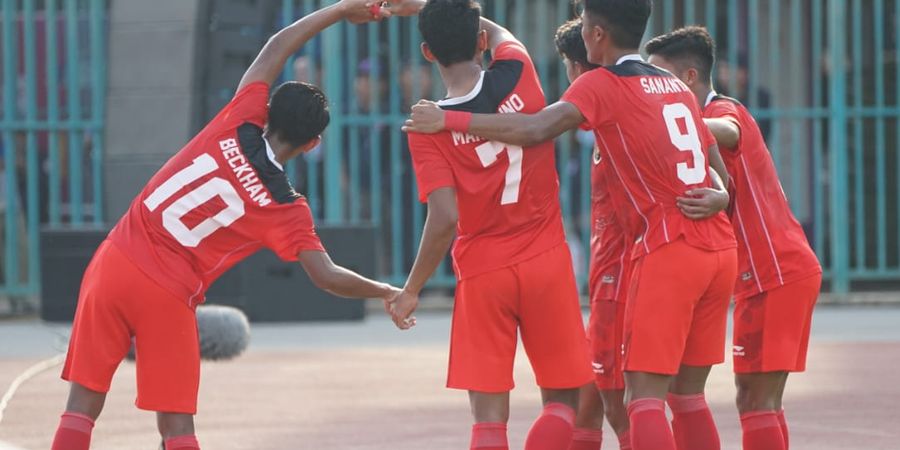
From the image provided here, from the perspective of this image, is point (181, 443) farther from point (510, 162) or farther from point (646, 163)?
point (646, 163)

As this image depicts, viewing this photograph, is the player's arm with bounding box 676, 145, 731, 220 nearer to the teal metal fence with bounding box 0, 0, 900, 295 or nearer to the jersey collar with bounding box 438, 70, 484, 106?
the jersey collar with bounding box 438, 70, 484, 106

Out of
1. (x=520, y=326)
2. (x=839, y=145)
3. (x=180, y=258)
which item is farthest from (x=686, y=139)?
(x=839, y=145)

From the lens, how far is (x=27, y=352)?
11.7 m

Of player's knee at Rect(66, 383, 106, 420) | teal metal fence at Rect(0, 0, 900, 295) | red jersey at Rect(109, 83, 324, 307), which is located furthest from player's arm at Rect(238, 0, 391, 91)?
→ teal metal fence at Rect(0, 0, 900, 295)

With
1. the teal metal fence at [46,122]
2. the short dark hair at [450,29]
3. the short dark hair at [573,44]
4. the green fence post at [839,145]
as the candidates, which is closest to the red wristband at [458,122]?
the short dark hair at [450,29]

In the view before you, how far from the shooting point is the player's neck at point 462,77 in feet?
19.5

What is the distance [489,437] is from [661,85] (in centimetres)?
134

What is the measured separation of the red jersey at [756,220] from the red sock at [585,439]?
0.78m

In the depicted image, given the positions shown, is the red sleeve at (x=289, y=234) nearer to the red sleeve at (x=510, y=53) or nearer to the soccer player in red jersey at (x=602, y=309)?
the red sleeve at (x=510, y=53)

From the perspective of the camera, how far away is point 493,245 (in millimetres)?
5926

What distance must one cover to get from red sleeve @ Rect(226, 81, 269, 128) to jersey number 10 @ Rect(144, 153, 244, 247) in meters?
0.20

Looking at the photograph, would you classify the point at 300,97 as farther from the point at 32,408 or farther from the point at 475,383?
the point at 32,408

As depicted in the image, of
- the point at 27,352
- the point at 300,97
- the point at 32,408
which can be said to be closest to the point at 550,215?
the point at 300,97

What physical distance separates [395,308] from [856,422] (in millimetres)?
3059
